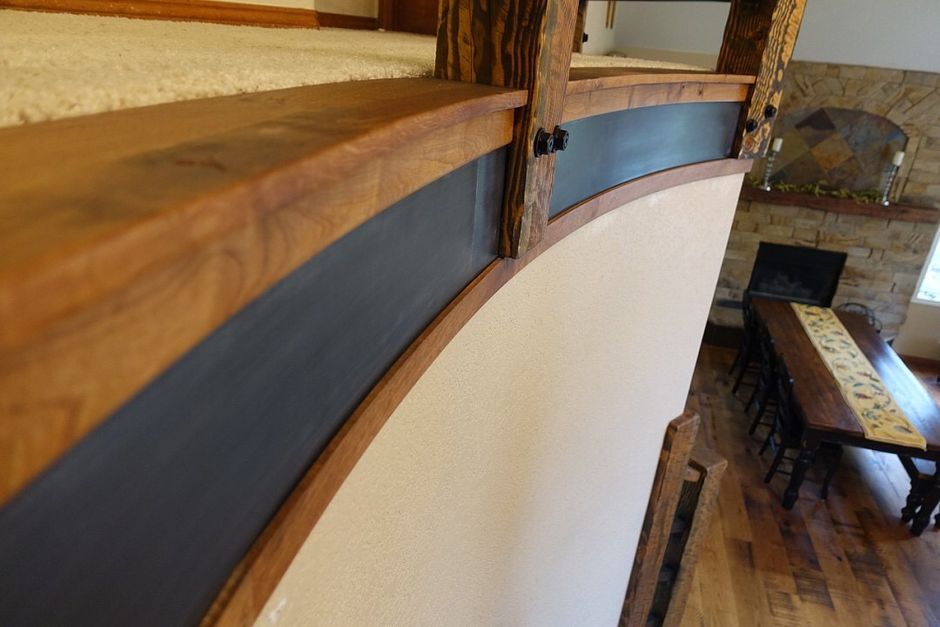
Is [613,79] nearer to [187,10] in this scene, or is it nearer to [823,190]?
[187,10]

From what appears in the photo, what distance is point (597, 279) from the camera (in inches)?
53.9

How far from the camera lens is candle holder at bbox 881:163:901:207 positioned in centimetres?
596

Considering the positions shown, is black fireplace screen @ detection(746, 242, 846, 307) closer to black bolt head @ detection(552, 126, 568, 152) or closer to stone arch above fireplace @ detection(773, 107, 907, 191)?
stone arch above fireplace @ detection(773, 107, 907, 191)

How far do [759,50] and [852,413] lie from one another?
3222 mm

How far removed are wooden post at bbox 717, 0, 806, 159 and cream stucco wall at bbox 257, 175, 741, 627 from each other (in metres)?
0.19

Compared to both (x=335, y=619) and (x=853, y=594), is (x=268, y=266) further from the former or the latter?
(x=853, y=594)

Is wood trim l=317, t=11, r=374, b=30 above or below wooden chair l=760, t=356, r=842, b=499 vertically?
above

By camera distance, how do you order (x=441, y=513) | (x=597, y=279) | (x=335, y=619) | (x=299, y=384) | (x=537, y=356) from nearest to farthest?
1. (x=299, y=384)
2. (x=335, y=619)
3. (x=441, y=513)
4. (x=537, y=356)
5. (x=597, y=279)

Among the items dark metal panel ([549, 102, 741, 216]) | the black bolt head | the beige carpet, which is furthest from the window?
the beige carpet

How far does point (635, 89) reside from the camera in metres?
1.23

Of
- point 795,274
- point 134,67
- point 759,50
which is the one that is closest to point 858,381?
point 795,274

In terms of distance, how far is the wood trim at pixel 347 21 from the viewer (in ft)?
6.75

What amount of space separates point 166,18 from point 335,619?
1.53 meters

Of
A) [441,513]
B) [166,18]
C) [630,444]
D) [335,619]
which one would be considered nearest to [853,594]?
[630,444]
